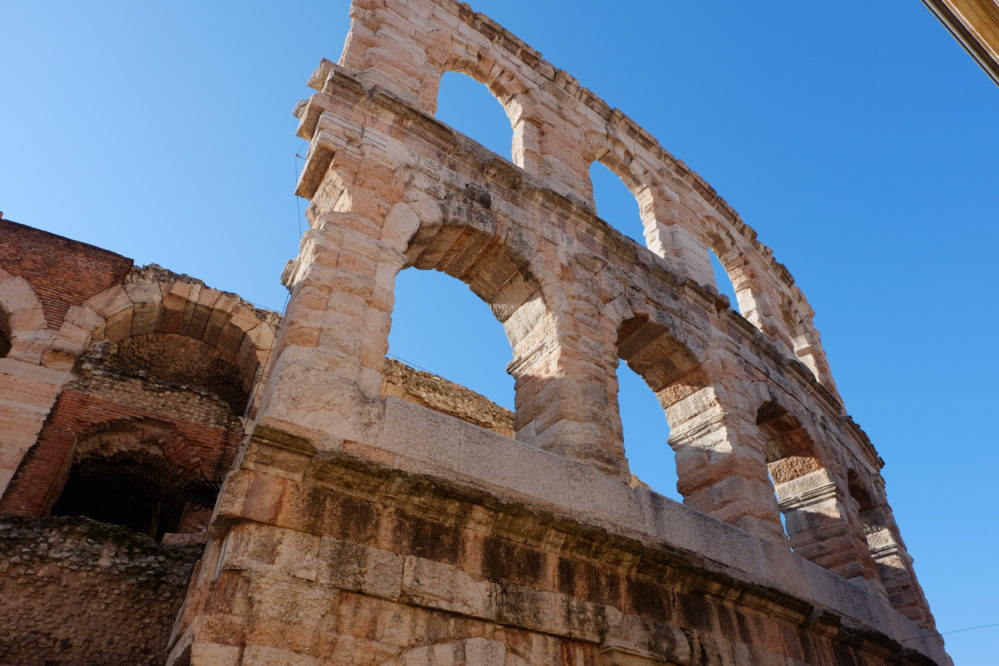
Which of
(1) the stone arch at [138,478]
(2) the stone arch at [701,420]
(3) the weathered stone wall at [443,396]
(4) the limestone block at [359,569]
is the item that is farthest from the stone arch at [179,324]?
(4) the limestone block at [359,569]

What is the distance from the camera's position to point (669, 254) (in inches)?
372

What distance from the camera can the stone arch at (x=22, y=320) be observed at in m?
9.39

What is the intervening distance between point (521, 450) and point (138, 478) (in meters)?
7.89

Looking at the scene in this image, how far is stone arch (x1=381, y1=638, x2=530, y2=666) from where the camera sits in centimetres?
359

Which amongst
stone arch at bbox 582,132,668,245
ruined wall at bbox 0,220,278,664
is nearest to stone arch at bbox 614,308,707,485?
stone arch at bbox 582,132,668,245

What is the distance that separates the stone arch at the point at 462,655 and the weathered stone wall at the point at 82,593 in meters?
3.16

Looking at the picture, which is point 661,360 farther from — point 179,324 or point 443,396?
point 179,324

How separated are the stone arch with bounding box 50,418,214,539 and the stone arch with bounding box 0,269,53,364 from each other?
140 cm

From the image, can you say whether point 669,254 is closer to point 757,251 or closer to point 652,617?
point 757,251

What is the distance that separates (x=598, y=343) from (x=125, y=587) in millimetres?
4627

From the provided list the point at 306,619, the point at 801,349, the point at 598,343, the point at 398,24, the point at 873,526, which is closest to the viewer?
the point at 306,619

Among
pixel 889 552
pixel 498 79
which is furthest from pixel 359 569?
pixel 889 552

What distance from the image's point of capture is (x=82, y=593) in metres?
5.82

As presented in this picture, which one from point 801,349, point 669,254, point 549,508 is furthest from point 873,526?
point 549,508
